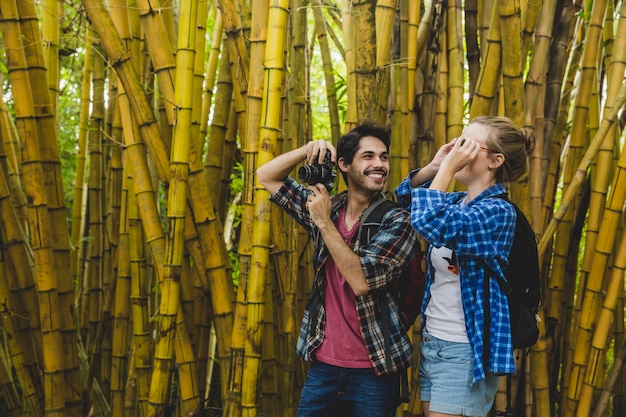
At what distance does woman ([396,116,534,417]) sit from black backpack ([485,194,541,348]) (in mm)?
25

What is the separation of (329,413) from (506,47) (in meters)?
1.13

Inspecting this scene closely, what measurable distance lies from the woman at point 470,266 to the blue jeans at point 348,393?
0.10 metres

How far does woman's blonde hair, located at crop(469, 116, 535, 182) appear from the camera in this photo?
1638 millimetres

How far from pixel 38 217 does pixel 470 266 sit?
144 centimetres

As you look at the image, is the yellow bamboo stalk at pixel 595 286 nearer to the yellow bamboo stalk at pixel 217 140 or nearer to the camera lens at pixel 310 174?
the camera lens at pixel 310 174

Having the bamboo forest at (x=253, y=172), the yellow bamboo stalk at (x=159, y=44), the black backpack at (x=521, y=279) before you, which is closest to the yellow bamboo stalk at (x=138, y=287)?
the bamboo forest at (x=253, y=172)

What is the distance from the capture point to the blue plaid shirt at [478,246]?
1530 mm

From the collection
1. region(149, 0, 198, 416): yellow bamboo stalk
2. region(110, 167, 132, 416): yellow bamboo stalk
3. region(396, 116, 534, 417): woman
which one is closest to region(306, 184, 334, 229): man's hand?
region(396, 116, 534, 417): woman

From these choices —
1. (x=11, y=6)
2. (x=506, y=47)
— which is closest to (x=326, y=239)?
(x=506, y=47)

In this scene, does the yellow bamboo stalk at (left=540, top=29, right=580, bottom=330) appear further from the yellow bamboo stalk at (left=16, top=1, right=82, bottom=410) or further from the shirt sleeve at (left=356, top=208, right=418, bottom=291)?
the yellow bamboo stalk at (left=16, top=1, right=82, bottom=410)

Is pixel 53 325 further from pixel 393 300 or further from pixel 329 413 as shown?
pixel 393 300

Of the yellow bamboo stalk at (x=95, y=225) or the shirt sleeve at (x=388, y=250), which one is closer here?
the shirt sleeve at (x=388, y=250)

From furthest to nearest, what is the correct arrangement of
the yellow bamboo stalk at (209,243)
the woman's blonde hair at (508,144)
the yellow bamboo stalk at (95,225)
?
the yellow bamboo stalk at (95,225) → the yellow bamboo stalk at (209,243) → the woman's blonde hair at (508,144)

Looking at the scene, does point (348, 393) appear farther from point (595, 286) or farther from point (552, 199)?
point (552, 199)
